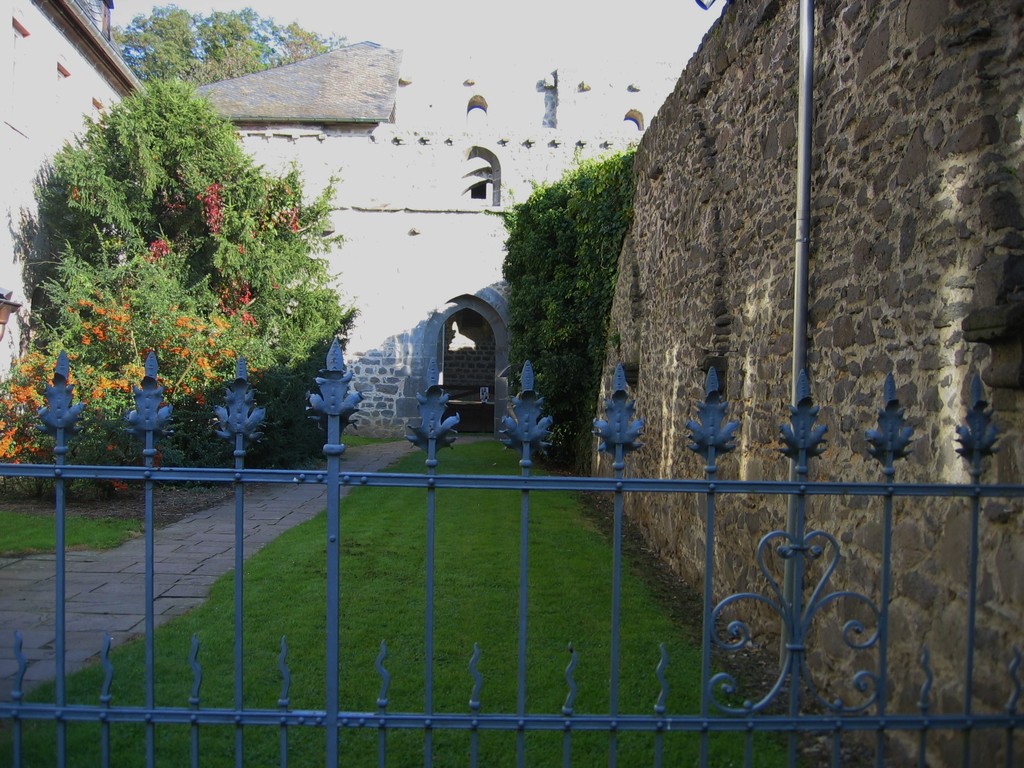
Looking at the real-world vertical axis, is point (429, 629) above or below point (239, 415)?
below

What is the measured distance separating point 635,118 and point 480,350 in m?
7.93

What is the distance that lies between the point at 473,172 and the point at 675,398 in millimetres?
12641

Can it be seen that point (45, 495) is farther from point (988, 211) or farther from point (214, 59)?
point (214, 59)

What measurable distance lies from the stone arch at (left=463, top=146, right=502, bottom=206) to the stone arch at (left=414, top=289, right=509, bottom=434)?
2.19m

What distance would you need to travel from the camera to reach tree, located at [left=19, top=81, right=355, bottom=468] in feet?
34.9

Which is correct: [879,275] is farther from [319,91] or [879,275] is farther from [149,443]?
[319,91]

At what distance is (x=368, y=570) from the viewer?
597 centimetres

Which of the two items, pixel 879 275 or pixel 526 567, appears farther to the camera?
pixel 879 275

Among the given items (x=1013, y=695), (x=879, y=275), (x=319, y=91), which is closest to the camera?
(x=1013, y=695)

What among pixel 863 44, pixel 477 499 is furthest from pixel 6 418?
pixel 863 44

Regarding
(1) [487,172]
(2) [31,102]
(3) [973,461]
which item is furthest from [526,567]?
(1) [487,172]

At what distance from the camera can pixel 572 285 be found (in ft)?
38.4

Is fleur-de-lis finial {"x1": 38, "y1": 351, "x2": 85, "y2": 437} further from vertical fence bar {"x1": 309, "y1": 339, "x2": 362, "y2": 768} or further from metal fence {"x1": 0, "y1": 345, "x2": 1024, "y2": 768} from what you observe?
vertical fence bar {"x1": 309, "y1": 339, "x2": 362, "y2": 768}

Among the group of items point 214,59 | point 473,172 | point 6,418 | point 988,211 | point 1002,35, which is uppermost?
point 214,59
